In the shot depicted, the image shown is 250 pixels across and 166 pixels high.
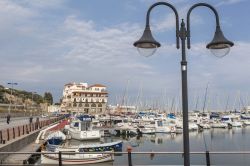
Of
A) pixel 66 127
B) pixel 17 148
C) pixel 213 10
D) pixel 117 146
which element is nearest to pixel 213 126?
pixel 66 127

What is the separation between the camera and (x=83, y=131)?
55781 millimetres

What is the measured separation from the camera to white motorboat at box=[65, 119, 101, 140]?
5528 cm

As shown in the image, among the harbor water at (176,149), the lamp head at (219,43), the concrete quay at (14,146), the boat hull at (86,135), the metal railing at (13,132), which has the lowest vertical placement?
the harbor water at (176,149)

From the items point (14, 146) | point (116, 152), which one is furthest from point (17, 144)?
point (116, 152)

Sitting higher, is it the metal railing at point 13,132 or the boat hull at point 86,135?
the metal railing at point 13,132

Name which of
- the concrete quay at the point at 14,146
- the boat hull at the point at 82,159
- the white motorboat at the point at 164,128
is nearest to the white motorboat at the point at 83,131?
the concrete quay at the point at 14,146

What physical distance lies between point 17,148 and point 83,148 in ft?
19.4

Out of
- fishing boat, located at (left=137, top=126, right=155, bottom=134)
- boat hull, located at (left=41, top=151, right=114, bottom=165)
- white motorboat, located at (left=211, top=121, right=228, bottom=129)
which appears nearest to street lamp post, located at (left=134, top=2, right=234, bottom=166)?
boat hull, located at (left=41, top=151, right=114, bottom=165)

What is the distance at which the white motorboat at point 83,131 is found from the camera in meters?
55.3

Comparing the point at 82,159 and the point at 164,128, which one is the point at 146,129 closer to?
the point at 164,128

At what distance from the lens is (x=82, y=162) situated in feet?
96.9

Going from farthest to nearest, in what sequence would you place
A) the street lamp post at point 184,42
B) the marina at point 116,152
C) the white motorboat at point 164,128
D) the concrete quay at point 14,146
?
the white motorboat at point 164,128, the concrete quay at point 14,146, the marina at point 116,152, the street lamp post at point 184,42

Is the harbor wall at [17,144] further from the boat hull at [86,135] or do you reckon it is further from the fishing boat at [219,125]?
the fishing boat at [219,125]

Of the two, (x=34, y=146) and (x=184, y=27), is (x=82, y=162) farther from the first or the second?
(x=184, y=27)
